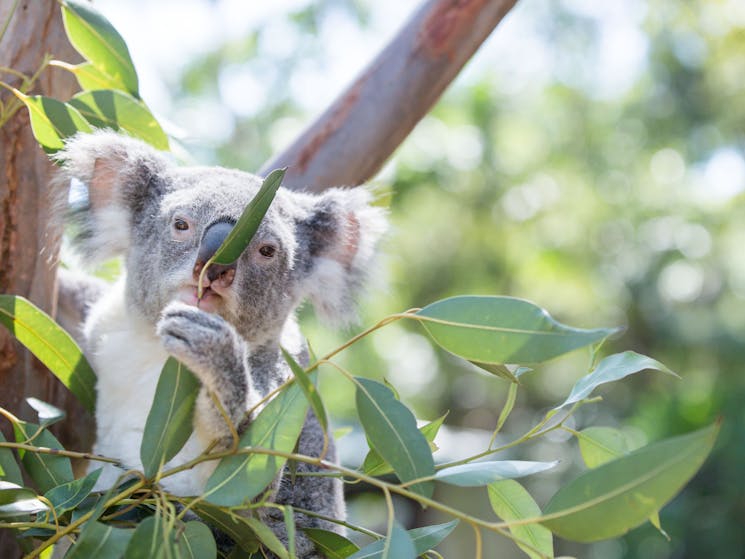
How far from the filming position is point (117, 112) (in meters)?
1.93

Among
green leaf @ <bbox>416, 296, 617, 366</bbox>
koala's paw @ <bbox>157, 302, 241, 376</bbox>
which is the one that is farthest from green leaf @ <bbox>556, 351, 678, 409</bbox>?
koala's paw @ <bbox>157, 302, 241, 376</bbox>

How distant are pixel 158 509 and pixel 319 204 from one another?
3.83 ft

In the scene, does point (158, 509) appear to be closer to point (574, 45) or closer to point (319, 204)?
point (319, 204)

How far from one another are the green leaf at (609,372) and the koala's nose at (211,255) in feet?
2.14

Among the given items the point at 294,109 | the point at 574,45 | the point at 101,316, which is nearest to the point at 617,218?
the point at 574,45

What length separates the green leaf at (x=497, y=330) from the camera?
117 centimetres

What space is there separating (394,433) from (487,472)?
0.48 ft

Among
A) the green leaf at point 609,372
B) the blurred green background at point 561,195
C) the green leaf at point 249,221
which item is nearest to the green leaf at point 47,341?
the green leaf at point 249,221

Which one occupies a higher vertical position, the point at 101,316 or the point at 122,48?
the point at 122,48

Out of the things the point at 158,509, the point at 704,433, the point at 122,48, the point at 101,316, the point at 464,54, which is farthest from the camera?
the point at 464,54

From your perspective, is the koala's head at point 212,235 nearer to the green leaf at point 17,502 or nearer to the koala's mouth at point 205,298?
the koala's mouth at point 205,298

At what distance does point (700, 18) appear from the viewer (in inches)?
575

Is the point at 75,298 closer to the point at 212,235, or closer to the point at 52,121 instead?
the point at 52,121

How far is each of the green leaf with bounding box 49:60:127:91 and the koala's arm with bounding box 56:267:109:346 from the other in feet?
2.05
